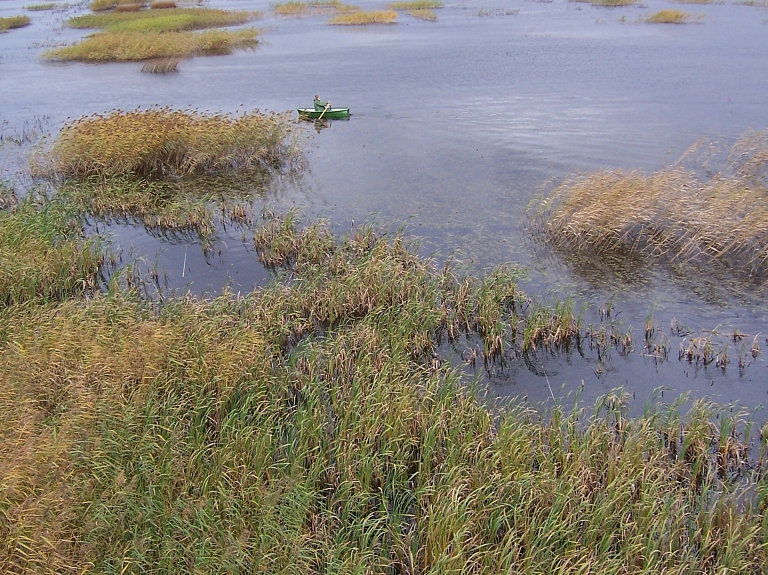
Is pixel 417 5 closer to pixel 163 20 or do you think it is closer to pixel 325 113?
pixel 163 20

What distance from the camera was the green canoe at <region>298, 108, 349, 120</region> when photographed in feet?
91.6

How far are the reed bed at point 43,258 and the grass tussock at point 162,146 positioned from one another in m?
4.64

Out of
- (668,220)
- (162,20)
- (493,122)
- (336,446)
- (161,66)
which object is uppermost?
(162,20)

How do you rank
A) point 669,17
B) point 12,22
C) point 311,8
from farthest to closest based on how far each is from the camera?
point 311,8
point 12,22
point 669,17

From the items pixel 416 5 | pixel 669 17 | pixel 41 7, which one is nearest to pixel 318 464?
pixel 669 17

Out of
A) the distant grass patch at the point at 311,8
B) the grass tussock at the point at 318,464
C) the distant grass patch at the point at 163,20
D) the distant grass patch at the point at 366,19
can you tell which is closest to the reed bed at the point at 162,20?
the distant grass patch at the point at 163,20

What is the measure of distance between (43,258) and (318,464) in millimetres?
8997

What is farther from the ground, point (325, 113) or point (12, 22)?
point (12, 22)

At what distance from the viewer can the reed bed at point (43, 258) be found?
43.0 ft

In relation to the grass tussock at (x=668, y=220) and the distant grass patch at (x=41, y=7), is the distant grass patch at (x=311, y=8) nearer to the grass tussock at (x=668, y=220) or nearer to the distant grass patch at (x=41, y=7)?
the distant grass patch at (x=41, y=7)

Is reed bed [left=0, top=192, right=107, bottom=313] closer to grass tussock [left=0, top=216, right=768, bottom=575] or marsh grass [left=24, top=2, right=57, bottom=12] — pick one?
grass tussock [left=0, top=216, right=768, bottom=575]

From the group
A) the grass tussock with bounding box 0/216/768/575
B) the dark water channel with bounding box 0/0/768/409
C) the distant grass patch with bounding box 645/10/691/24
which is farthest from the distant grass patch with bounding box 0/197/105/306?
the distant grass patch with bounding box 645/10/691/24

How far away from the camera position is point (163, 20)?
5362cm

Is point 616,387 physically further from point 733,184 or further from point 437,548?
point 733,184
